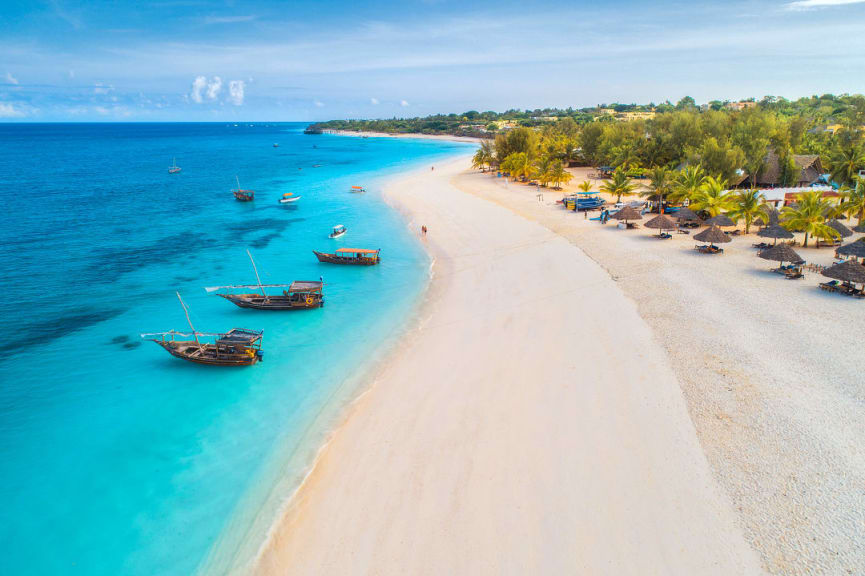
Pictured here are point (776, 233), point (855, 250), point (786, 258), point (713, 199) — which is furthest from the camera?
point (713, 199)

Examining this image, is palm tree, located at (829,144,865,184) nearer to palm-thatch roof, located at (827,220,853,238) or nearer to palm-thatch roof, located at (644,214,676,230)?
palm-thatch roof, located at (827,220,853,238)

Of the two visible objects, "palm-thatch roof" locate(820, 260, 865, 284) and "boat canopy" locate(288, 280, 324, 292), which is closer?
"palm-thatch roof" locate(820, 260, 865, 284)

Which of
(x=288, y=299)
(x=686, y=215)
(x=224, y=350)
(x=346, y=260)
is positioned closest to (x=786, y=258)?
(x=686, y=215)

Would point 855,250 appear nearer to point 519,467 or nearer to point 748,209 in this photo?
point 748,209

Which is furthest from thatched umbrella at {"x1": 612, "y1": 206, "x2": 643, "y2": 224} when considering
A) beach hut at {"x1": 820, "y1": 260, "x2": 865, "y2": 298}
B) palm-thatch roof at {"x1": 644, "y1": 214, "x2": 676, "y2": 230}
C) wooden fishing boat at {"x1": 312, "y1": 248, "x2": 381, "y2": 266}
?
wooden fishing boat at {"x1": 312, "y1": 248, "x2": 381, "y2": 266}

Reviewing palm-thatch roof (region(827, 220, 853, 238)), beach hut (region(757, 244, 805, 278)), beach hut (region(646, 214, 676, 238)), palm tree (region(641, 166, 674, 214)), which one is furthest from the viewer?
palm tree (region(641, 166, 674, 214))

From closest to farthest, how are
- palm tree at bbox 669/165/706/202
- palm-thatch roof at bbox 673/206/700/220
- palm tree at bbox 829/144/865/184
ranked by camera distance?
1. palm-thatch roof at bbox 673/206/700/220
2. palm tree at bbox 669/165/706/202
3. palm tree at bbox 829/144/865/184
